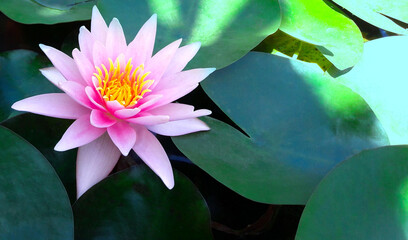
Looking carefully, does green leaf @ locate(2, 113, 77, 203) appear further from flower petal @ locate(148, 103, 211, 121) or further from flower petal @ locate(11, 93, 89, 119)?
flower petal @ locate(148, 103, 211, 121)

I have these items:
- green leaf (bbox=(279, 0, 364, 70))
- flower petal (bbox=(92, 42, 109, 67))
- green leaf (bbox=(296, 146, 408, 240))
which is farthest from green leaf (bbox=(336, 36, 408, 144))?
flower petal (bbox=(92, 42, 109, 67))

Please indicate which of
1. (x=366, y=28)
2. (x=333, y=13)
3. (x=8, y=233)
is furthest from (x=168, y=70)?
(x=366, y=28)

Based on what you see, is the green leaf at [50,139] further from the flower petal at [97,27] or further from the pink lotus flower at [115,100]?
the flower petal at [97,27]

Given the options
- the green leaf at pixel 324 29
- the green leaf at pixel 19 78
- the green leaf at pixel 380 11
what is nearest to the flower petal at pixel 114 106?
the green leaf at pixel 19 78

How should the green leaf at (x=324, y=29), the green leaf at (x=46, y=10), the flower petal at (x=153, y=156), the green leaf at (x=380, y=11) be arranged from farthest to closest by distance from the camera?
1. the green leaf at (x=380, y=11)
2. the green leaf at (x=324, y=29)
3. the green leaf at (x=46, y=10)
4. the flower petal at (x=153, y=156)

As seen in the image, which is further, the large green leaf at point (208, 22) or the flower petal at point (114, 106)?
the large green leaf at point (208, 22)

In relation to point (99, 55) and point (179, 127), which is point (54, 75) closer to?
point (99, 55)

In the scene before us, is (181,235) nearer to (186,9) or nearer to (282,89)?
(282,89)
